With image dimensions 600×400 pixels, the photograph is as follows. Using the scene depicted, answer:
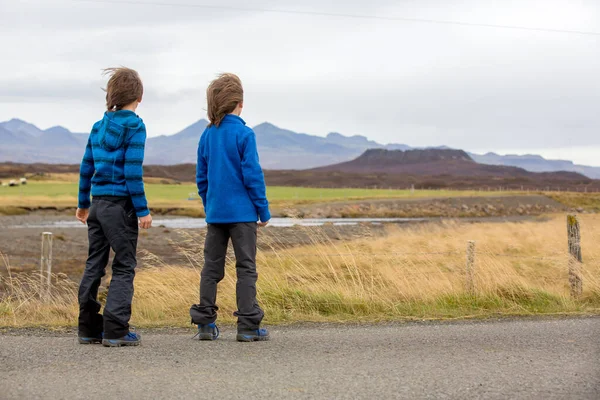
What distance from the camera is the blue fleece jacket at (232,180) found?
6430 mm

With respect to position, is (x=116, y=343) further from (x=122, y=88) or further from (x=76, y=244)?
(x=76, y=244)

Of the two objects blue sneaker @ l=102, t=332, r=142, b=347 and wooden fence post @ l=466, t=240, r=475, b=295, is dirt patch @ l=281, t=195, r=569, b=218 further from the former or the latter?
blue sneaker @ l=102, t=332, r=142, b=347

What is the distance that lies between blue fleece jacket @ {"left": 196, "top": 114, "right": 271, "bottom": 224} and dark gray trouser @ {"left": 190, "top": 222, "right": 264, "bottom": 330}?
0.41 feet

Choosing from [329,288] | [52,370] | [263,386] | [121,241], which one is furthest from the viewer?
[329,288]

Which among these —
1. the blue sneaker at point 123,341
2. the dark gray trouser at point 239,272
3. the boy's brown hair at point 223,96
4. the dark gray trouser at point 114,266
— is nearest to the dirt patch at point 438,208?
the dark gray trouser at point 239,272

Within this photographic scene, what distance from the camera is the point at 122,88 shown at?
633 cm

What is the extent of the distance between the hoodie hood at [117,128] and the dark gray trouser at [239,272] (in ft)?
3.58

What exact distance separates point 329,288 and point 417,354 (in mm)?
3040

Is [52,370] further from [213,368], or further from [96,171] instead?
[96,171]

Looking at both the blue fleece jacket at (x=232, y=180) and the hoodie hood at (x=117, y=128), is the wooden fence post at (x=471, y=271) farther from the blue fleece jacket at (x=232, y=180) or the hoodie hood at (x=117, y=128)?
the hoodie hood at (x=117, y=128)

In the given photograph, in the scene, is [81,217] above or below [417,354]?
above

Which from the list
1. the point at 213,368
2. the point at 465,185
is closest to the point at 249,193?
the point at 213,368

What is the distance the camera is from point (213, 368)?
5.33 m

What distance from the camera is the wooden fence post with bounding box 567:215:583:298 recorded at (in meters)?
9.73
